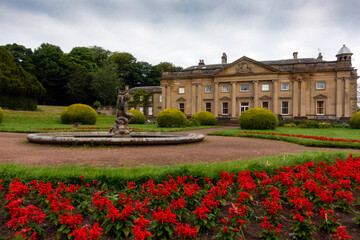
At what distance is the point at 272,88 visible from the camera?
33750 mm

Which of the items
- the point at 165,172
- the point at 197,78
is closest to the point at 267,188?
the point at 165,172

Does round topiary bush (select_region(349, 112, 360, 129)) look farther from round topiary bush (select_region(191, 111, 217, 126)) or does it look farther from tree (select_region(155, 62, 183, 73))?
tree (select_region(155, 62, 183, 73))

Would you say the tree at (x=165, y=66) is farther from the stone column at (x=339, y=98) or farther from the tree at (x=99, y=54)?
the stone column at (x=339, y=98)

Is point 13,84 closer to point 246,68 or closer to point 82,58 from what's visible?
point 82,58

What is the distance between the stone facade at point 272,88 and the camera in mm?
31000

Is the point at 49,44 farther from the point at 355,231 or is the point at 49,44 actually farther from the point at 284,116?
the point at 355,231

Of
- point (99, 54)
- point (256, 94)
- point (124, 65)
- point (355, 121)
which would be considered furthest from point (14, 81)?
point (355, 121)

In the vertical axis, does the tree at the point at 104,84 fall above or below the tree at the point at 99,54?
below

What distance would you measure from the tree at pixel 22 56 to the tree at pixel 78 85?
26.0 ft

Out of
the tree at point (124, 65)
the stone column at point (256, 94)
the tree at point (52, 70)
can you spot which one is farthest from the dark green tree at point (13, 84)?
the stone column at point (256, 94)

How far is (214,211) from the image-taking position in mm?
2971

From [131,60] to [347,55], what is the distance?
5085 cm

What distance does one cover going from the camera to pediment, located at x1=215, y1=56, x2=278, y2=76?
33.8m

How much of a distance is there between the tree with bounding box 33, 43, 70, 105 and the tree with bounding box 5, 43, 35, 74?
166 centimetres
